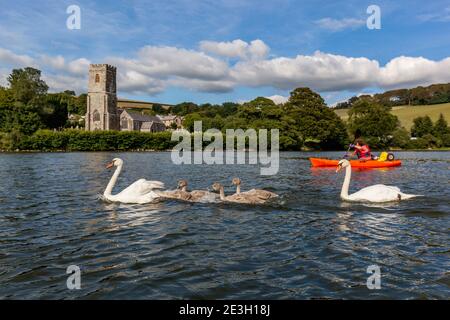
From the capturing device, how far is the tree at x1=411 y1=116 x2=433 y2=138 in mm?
104125

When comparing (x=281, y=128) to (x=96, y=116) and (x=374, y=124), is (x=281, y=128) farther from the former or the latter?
(x=96, y=116)

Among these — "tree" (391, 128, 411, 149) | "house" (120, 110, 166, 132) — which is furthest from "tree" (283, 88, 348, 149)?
"house" (120, 110, 166, 132)

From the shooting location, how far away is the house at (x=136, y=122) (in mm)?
136500

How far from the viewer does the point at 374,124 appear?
90875 millimetres

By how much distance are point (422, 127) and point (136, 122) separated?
3414 inches

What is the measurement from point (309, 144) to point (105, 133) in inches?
1708

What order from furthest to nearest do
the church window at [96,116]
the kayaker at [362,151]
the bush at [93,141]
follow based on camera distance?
the church window at [96,116] → the bush at [93,141] → the kayaker at [362,151]

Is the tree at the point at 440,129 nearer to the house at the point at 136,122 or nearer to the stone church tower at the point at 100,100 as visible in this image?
the stone church tower at the point at 100,100

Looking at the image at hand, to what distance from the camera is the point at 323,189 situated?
18.9 meters

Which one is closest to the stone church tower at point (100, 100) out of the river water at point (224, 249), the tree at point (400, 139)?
the tree at point (400, 139)

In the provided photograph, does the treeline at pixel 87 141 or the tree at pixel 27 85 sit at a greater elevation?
the tree at pixel 27 85

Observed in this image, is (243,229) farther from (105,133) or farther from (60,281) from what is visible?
(105,133)

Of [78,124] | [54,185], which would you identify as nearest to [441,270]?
[54,185]

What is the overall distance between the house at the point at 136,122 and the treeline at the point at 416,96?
250 ft
